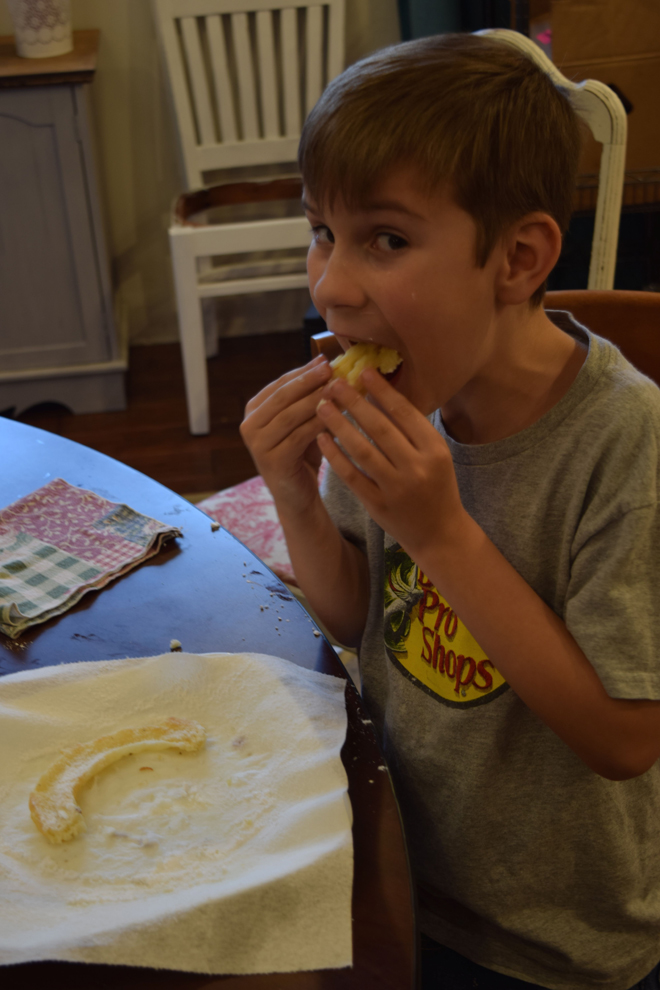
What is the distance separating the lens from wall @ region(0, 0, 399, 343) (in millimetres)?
3189

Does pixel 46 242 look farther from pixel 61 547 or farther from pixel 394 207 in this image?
pixel 394 207

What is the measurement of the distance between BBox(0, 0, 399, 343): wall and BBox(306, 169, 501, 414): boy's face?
2.92 metres

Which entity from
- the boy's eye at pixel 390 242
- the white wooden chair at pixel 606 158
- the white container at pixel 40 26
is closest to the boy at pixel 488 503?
the boy's eye at pixel 390 242

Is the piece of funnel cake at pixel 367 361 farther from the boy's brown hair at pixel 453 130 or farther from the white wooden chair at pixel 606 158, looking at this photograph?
the white wooden chair at pixel 606 158

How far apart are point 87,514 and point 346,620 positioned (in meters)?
0.32

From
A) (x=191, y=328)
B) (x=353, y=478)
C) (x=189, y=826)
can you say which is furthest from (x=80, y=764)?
(x=191, y=328)

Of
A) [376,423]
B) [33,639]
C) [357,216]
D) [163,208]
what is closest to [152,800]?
[33,639]

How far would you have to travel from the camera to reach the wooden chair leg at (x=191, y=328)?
2680 millimetres

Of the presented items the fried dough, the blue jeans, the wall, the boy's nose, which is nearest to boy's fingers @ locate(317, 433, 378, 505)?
the boy's nose

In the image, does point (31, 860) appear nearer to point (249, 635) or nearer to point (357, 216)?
point (249, 635)

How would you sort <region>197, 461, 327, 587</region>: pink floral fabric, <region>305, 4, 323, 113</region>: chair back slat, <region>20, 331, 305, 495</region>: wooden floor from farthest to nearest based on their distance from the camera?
<region>305, 4, 323, 113</region>: chair back slat
<region>20, 331, 305, 495</region>: wooden floor
<region>197, 461, 327, 587</region>: pink floral fabric

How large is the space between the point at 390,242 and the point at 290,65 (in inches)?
105

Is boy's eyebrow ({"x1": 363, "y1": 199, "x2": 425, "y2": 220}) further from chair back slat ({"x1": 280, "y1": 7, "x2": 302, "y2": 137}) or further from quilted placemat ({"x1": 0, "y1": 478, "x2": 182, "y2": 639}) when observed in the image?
chair back slat ({"x1": 280, "y1": 7, "x2": 302, "y2": 137})

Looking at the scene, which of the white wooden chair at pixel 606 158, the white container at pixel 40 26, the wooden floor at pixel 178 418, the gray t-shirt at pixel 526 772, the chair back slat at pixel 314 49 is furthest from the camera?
the chair back slat at pixel 314 49
